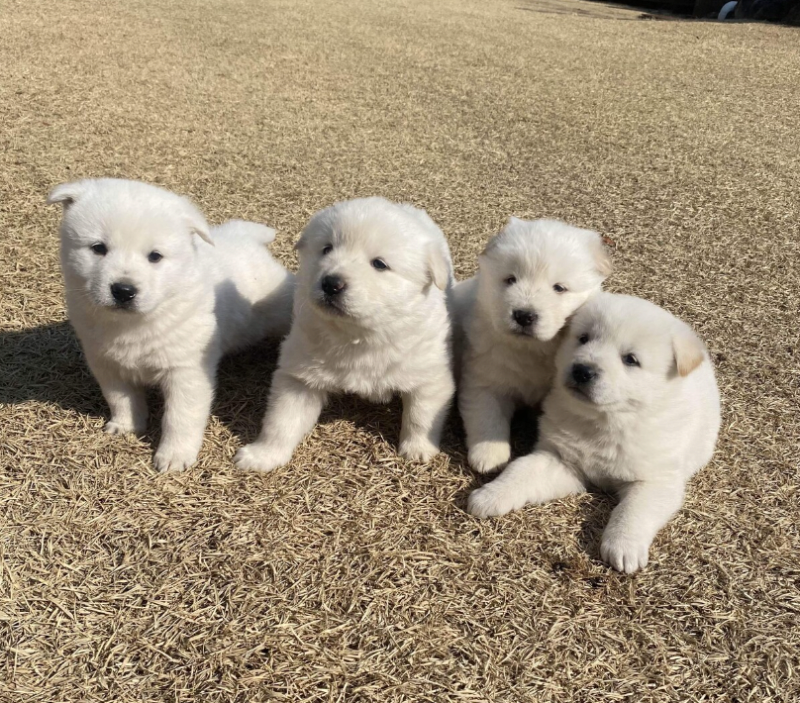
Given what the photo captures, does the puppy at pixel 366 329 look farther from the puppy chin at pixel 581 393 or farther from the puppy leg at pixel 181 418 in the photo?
the puppy chin at pixel 581 393

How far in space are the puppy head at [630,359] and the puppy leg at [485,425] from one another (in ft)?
1.61

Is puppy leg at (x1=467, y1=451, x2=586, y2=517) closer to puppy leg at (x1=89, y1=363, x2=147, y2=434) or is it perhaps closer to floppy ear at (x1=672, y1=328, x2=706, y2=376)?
floppy ear at (x1=672, y1=328, x2=706, y2=376)

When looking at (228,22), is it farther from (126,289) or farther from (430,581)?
(430,581)

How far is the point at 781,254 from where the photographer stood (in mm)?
5312

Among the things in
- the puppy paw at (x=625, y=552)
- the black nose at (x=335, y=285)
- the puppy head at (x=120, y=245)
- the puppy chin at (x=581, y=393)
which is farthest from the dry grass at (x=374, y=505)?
the black nose at (x=335, y=285)

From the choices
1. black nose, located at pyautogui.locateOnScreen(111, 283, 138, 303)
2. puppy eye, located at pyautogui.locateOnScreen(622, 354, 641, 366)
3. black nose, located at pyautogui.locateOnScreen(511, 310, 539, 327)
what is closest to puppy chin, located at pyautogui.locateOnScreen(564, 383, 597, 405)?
puppy eye, located at pyautogui.locateOnScreen(622, 354, 641, 366)

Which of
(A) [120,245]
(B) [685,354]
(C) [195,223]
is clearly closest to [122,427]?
(A) [120,245]

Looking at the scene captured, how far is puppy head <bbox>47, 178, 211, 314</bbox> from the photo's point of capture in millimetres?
2611

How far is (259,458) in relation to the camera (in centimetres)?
304

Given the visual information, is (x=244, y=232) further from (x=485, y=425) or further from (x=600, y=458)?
(x=600, y=458)

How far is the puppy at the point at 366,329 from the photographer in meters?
2.69

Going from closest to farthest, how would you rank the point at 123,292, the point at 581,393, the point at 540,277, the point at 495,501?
the point at 123,292
the point at 581,393
the point at 495,501
the point at 540,277

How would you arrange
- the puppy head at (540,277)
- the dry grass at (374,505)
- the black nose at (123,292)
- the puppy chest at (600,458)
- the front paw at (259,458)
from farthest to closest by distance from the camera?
the front paw at (259,458) → the puppy head at (540,277) → the puppy chest at (600,458) → the black nose at (123,292) → the dry grass at (374,505)

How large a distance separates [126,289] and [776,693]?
2808 mm
